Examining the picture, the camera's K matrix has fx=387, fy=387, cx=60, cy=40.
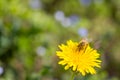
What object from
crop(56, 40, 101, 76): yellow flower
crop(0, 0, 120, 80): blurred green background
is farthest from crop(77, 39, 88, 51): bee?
crop(0, 0, 120, 80): blurred green background

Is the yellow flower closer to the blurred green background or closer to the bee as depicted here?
the bee

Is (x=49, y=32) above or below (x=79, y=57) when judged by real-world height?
above

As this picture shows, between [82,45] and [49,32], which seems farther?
[49,32]

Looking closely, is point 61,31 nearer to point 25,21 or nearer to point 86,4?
point 25,21

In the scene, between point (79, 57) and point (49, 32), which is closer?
point (79, 57)

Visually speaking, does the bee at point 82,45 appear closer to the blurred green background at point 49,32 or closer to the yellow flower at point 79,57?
the yellow flower at point 79,57

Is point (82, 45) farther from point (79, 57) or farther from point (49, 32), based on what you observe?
point (49, 32)

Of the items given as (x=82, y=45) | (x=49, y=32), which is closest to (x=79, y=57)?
(x=82, y=45)
